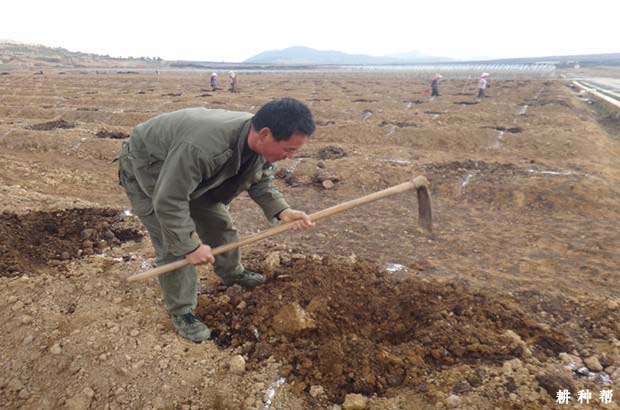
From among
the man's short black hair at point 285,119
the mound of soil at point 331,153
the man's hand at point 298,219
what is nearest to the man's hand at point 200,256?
the man's hand at point 298,219

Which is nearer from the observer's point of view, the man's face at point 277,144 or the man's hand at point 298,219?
the man's face at point 277,144

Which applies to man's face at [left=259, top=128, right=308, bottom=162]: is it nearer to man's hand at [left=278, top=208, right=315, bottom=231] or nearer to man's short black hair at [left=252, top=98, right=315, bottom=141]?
man's short black hair at [left=252, top=98, right=315, bottom=141]

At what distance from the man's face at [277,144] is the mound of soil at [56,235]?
2.54 m

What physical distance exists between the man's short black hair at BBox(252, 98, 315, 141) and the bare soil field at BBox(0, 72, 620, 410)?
1295 mm

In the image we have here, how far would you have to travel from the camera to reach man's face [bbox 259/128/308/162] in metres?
1.98

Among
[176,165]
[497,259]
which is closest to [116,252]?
[176,165]

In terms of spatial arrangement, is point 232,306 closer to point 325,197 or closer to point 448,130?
point 325,197

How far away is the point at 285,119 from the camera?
1930mm

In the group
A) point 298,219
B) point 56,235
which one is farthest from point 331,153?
point 298,219

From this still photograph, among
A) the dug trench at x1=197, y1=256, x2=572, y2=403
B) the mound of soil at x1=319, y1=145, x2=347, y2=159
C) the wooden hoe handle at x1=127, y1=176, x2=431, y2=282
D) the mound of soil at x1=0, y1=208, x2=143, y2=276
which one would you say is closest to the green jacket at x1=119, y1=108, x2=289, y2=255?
the wooden hoe handle at x1=127, y1=176, x2=431, y2=282

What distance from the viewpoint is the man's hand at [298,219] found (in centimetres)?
260

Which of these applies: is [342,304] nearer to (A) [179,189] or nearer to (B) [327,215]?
(B) [327,215]

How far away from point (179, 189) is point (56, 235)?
2.73 metres

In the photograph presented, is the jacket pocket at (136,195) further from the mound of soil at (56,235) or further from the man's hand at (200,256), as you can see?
the mound of soil at (56,235)
